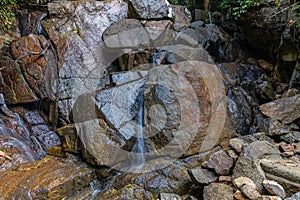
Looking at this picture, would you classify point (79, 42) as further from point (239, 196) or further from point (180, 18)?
point (239, 196)

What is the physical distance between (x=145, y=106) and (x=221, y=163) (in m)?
1.68

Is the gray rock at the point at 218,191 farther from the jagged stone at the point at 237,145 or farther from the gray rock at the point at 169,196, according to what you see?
the jagged stone at the point at 237,145

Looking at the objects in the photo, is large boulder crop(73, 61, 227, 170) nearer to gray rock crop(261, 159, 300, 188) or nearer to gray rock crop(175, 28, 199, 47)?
gray rock crop(261, 159, 300, 188)

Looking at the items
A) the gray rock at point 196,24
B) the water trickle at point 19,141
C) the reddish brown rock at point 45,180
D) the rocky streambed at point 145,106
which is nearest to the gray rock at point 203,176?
the rocky streambed at point 145,106

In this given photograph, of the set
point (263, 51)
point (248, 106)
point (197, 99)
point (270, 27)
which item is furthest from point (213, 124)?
point (263, 51)

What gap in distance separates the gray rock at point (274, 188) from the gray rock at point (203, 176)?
0.76 meters

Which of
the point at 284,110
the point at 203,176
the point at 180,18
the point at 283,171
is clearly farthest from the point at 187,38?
the point at 283,171

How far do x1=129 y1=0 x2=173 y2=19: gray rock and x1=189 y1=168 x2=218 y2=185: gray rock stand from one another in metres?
5.26

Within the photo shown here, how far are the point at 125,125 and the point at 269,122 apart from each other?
281 cm

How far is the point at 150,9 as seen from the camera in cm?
689

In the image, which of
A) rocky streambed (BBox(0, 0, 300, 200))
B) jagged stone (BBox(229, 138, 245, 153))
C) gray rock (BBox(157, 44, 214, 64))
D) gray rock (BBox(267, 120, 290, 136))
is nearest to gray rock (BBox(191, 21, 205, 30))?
rocky streambed (BBox(0, 0, 300, 200))

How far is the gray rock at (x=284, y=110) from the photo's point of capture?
4.12 m

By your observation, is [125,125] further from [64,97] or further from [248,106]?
[248,106]

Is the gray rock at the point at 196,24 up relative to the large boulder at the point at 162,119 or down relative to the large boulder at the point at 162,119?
up
